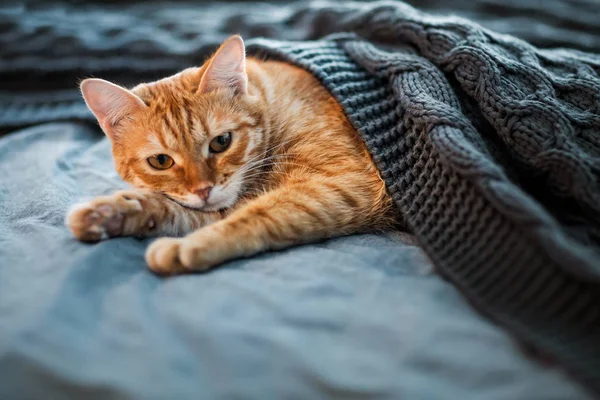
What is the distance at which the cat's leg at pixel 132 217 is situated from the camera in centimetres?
100

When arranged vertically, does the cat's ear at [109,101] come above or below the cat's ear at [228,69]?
below

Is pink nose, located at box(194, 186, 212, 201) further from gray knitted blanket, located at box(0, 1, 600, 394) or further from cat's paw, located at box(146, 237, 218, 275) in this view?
gray knitted blanket, located at box(0, 1, 600, 394)

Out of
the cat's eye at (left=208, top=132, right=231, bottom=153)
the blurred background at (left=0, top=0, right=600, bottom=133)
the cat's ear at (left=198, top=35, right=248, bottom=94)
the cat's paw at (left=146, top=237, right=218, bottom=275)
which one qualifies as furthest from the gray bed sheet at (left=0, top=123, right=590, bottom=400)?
the blurred background at (left=0, top=0, right=600, bottom=133)

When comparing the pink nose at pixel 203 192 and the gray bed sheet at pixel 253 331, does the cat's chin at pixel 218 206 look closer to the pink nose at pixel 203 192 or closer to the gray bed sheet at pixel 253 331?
the pink nose at pixel 203 192

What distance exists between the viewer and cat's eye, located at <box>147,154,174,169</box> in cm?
119

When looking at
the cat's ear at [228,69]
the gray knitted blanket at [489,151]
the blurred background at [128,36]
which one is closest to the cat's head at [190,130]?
the cat's ear at [228,69]

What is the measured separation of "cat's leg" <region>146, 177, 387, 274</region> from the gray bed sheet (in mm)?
32

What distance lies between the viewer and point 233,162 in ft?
3.96

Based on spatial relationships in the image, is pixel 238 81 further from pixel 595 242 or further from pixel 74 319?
pixel 595 242

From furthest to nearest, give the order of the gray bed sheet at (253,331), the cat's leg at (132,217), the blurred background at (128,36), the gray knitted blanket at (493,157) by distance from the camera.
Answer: the blurred background at (128,36), the cat's leg at (132,217), the gray knitted blanket at (493,157), the gray bed sheet at (253,331)

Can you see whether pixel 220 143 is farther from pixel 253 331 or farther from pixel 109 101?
pixel 253 331

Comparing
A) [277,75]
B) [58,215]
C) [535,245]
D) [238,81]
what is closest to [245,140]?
[238,81]

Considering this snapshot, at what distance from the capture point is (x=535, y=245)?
2.62ft

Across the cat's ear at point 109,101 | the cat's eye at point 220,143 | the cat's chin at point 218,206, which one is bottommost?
the cat's chin at point 218,206
